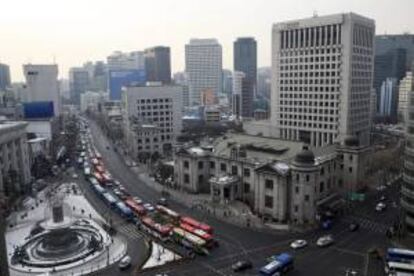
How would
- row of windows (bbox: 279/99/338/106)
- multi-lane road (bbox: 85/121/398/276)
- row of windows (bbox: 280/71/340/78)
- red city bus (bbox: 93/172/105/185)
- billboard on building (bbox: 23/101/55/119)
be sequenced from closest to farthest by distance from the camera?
multi-lane road (bbox: 85/121/398/276)
red city bus (bbox: 93/172/105/185)
row of windows (bbox: 280/71/340/78)
row of windows (bbox: 279/99/338/106)
billboard on building (bbox: 23/101/55/119)

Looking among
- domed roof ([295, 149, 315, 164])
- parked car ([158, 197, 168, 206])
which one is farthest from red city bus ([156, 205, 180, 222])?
domed roof ([295, 149, 315, 164])

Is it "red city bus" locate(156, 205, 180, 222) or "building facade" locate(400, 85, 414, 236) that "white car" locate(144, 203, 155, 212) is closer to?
"red city bus" locate(156, 205, 180, 222)

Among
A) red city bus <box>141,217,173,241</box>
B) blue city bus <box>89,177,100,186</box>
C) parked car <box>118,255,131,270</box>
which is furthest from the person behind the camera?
blue city bus <box>89,177,100,186</box>

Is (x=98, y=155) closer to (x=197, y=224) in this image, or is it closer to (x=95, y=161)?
(x=95, y=161)

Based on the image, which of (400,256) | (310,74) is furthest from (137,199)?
(310,74)

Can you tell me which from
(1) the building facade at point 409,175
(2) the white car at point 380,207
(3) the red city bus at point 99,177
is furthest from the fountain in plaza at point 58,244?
(2) the white car at point 380,207

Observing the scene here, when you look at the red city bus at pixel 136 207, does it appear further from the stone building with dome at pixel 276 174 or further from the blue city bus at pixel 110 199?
the stone building with dome at pixel 276 174
